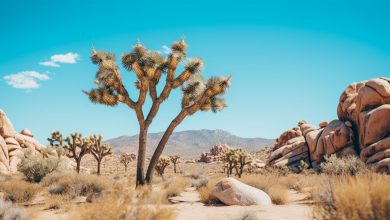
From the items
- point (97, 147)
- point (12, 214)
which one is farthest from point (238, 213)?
point (97, 147)

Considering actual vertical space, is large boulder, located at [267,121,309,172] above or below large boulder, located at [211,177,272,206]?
above

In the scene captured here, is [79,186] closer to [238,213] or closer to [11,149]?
[238,213]

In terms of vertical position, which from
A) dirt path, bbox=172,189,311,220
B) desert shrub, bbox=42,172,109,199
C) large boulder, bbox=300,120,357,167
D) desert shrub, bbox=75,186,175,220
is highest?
large boulder, bbox=300,120,357,167

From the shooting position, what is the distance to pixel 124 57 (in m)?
11.8

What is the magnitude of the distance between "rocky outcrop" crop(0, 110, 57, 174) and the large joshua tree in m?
15.0

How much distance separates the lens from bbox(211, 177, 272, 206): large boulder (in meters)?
8.47

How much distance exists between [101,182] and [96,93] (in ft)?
12.0

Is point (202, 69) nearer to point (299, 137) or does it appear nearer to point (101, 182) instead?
point (101, 182)

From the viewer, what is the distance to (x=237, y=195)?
28.2 feet

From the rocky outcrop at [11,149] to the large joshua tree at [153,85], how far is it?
1504cm

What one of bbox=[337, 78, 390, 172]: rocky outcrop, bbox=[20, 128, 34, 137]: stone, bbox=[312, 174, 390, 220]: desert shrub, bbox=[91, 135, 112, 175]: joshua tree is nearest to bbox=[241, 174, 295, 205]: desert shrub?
bbox=[312, 174, 390, 220]: desert shrub

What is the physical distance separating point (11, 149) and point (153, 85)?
73.1 feet

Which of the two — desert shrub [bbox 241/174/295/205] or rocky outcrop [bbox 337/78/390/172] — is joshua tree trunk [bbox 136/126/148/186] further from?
rocky outcrop [bbox 337/78/390/172]

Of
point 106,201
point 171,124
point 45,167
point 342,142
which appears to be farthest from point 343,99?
point 106,201
